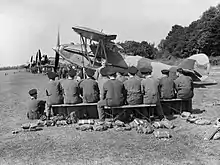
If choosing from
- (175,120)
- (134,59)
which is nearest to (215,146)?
(175,120)

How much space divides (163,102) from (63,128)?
3.53 m

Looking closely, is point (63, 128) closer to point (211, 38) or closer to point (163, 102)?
point (163, 102)

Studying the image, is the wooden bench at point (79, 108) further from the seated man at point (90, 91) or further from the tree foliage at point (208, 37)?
the tree foliage at point (208, 37)

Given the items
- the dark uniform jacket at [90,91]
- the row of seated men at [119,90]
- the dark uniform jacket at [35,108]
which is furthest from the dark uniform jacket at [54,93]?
the dark uniform jacket at [90,91]

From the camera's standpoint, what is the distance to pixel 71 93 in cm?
908

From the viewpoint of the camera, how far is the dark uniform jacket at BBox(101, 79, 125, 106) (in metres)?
8.38

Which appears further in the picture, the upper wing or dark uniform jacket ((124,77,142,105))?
the upper wing

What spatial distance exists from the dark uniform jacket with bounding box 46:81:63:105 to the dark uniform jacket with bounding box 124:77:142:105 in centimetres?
230

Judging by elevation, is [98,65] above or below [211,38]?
below

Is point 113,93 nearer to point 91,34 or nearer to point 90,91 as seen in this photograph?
point 90,91

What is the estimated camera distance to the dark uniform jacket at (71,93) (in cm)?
906

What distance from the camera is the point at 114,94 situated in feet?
27.6

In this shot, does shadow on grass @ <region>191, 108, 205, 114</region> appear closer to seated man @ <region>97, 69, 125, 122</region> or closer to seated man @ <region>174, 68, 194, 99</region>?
seated man @ <region>174, 68, 194, 99</region>

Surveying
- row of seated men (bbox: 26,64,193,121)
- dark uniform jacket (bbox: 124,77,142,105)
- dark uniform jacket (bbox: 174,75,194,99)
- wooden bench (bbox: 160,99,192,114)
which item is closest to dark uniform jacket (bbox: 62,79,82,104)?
row of seated men (bbox: 26,64,193,121)
